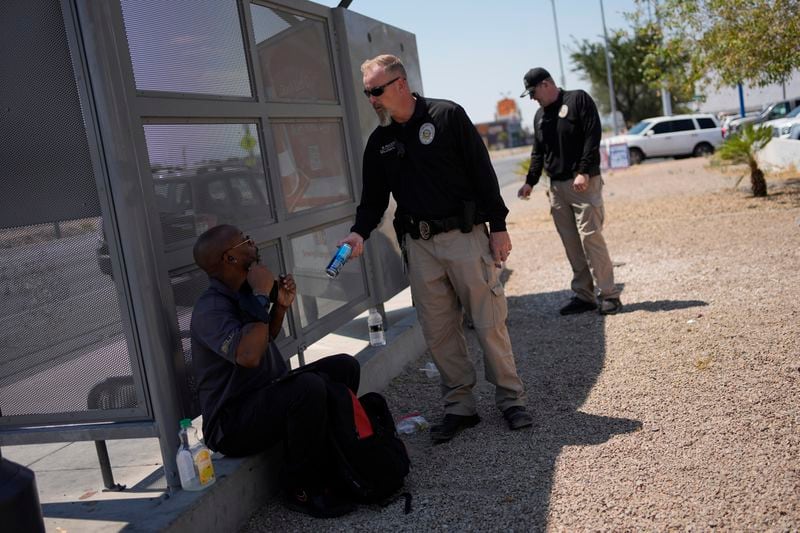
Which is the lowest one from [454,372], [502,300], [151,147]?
[454,372]

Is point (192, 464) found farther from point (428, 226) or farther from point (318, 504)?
point (428, 226)

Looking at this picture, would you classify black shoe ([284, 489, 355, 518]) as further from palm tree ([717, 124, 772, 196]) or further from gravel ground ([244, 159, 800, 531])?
palm tree ([717, 124, 772, 196])

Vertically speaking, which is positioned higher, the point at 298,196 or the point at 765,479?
the point at 298,196

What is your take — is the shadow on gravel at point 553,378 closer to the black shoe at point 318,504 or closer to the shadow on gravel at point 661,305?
the shadow on gravel at point 661,305

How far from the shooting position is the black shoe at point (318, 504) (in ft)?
11.5

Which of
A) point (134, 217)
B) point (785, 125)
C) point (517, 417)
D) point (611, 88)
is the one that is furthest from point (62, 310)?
point (611, 88)

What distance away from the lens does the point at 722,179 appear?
17281 mm

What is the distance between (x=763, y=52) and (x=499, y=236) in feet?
33.0

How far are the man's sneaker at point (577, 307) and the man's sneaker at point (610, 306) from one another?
0.89 ft

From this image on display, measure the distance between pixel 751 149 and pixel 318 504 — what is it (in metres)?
12.0

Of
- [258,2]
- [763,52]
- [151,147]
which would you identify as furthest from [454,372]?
[763,52]

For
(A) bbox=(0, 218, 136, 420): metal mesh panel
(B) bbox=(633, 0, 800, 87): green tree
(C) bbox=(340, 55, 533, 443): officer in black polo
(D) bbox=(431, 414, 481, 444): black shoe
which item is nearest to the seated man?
(A) bbox=(0, 218, 136, 420): metal mesh panel

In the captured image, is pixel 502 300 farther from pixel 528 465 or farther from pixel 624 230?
pixel 624 230

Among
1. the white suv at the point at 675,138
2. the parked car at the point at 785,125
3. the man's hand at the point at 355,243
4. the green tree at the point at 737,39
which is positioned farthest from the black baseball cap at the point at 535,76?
the white suv at the point at 675,138
